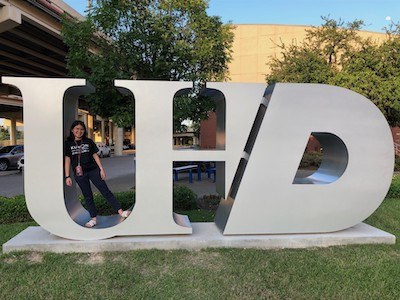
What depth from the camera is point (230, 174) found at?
521 centimetres

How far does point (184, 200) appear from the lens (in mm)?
8094

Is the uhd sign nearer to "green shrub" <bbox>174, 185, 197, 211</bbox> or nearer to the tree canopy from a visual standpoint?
"green shrub" <bbox>174, 185, 197, 211</bbox>

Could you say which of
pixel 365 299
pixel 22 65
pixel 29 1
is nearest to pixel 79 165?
pixel 365 299

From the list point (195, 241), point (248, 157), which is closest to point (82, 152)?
point (195, 241)

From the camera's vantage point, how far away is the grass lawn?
3.68 metres

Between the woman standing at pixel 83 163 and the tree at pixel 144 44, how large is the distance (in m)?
3.61

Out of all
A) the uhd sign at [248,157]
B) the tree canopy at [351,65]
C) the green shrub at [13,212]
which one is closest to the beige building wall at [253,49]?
the tree canopy at [351,65]

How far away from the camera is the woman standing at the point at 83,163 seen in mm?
5059

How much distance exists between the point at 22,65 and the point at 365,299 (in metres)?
25.7

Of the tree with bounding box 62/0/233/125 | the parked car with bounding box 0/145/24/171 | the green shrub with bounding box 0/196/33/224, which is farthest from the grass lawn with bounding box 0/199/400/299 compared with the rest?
the parked car with bounding box 0/145/24/171

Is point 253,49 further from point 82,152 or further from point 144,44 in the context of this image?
point 82,152

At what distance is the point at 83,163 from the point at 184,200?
134 inches

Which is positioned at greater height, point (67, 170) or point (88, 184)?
point (67, 170)

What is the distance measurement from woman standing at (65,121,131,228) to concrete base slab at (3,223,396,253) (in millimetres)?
405
